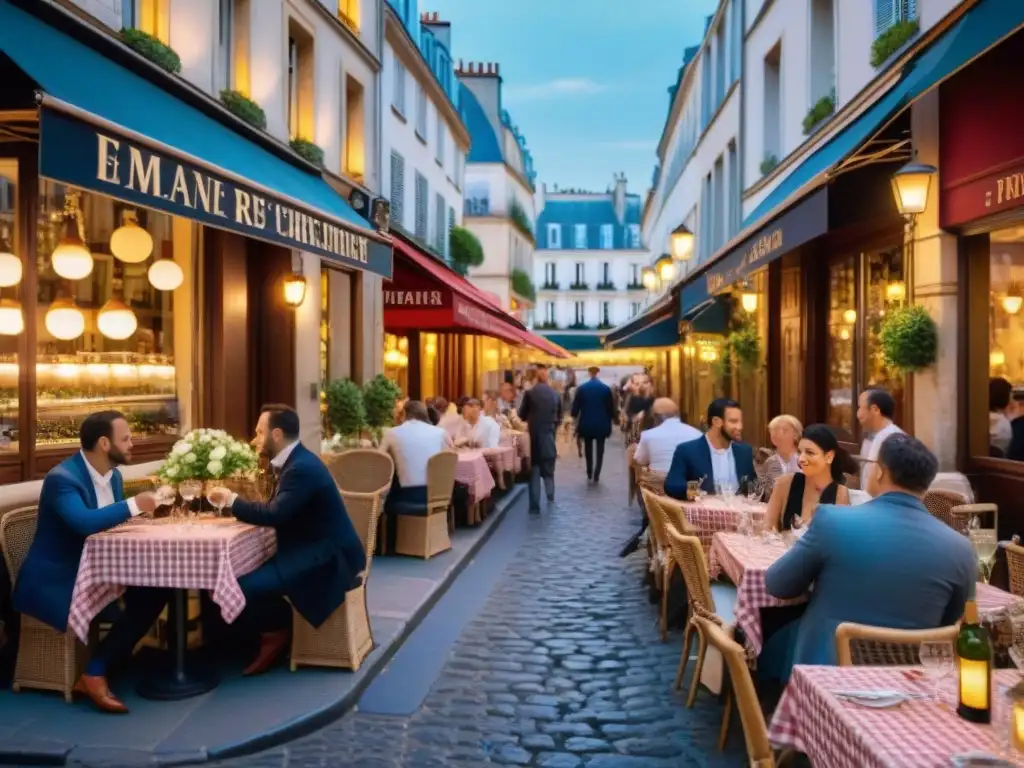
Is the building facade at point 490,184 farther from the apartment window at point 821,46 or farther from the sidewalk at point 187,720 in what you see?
the sidewalk at point 187,720

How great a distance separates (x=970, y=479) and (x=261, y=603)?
5912 mm

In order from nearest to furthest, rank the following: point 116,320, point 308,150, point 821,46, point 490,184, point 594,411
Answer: point 116,320 → point 308,150 → point 821,46 → point 594,411 → point 490,184

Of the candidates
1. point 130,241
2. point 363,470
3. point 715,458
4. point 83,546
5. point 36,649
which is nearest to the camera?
point 83,546

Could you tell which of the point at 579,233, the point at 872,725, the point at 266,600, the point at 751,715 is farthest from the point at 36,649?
the point at 579,233

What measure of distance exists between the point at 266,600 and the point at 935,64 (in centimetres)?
593

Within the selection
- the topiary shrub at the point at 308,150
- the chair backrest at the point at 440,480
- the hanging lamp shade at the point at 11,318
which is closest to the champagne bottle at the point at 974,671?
the hanging lamp shade at the point at 11,318

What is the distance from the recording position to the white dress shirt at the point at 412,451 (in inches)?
399

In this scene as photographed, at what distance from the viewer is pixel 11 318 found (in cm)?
731

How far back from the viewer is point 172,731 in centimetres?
507

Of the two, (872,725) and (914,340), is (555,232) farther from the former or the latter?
(872,725)

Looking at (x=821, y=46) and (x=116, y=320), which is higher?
(x=821, y=46)

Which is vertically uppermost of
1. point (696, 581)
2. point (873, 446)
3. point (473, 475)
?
point (873, 446)

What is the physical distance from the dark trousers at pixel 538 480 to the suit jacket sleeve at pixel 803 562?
33.0 feet

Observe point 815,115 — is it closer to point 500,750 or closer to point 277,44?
point 277,44
